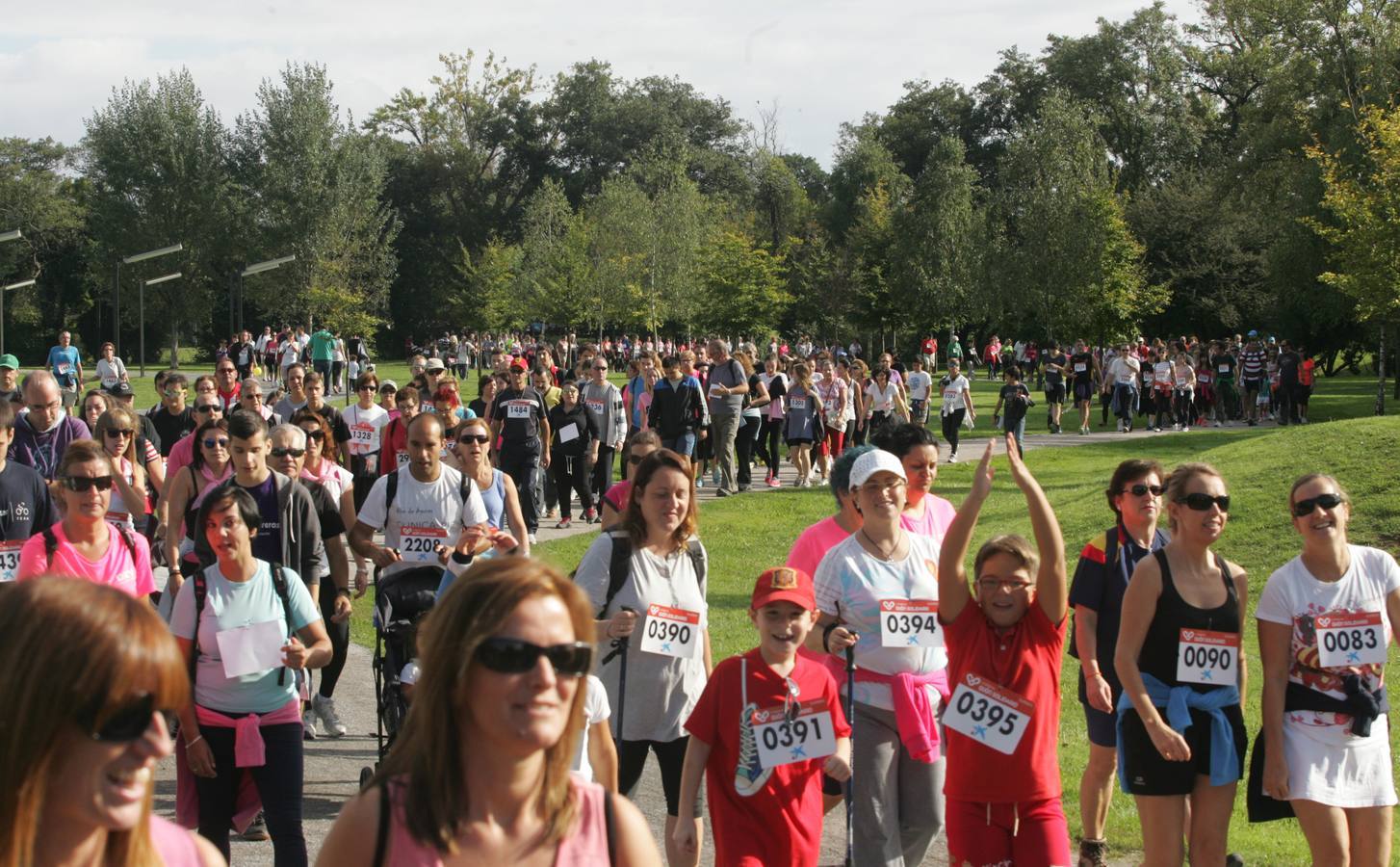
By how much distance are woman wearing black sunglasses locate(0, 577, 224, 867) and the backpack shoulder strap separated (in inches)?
136

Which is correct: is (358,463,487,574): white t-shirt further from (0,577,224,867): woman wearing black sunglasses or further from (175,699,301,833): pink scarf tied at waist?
(0,577,224,867): woman wearing black sunglasses

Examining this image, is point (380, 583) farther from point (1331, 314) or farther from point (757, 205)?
point (757, 205)

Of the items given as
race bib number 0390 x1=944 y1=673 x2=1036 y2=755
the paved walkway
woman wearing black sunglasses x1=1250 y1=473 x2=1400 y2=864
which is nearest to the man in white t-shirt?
the paved walkway

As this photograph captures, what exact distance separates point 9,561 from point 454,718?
18.0 feet

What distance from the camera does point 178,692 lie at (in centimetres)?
238

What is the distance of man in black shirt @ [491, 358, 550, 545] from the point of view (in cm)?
1559

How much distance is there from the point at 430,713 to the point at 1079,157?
46170mm

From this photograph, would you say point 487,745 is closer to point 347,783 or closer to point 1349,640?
point 1349,640

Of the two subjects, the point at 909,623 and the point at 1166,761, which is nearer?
the point at 1166,761

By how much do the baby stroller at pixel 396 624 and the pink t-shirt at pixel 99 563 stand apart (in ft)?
3.61

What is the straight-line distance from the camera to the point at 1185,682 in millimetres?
5359

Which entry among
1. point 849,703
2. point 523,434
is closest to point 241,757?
point 849,703

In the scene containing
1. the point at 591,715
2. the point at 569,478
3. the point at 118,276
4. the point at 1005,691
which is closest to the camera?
the point at 591,715

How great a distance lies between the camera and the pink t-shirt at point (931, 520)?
6496 millimetres
